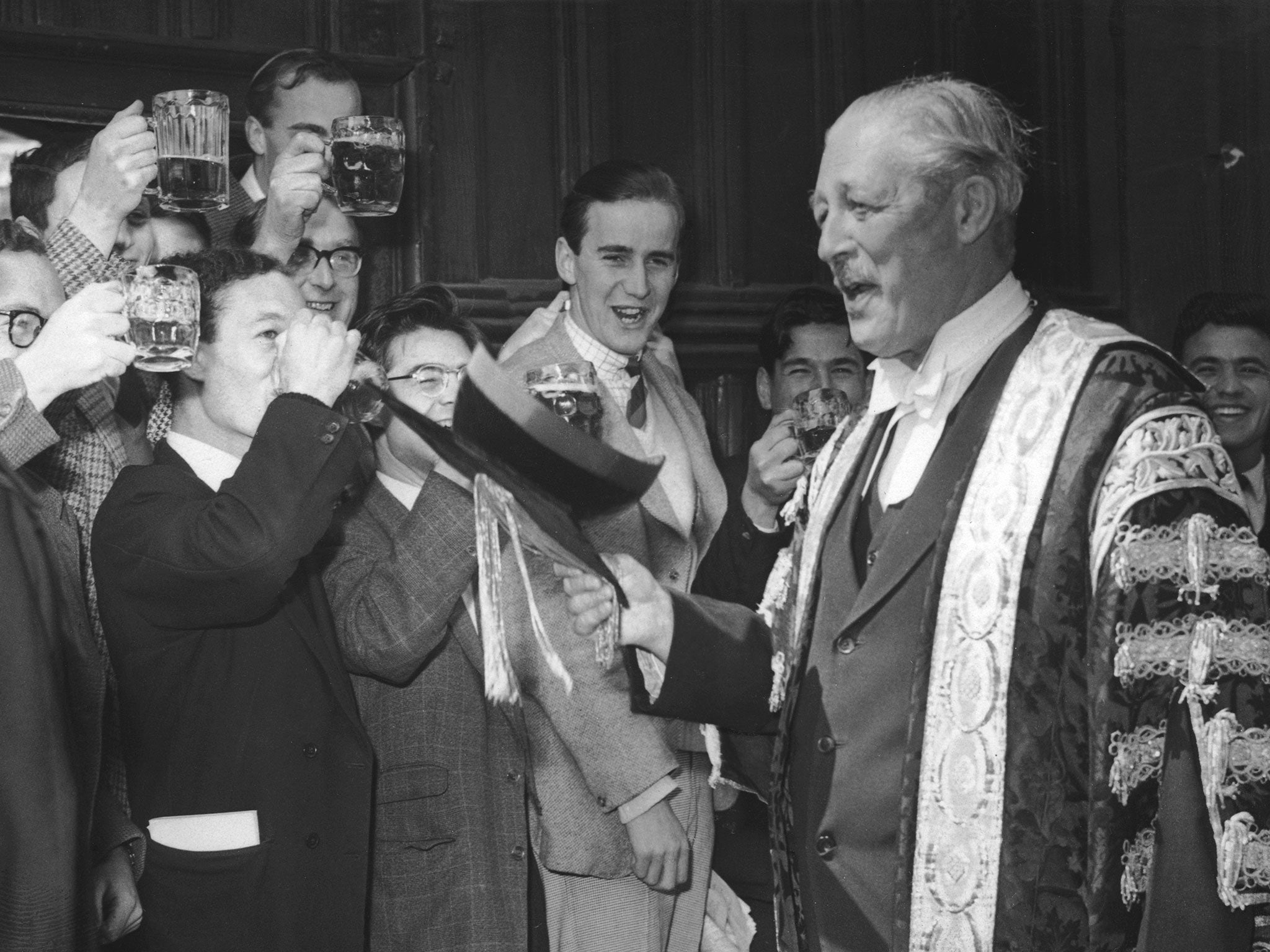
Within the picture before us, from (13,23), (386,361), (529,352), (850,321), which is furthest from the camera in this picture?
(13,23)

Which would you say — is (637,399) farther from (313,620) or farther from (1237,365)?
(1237,365)

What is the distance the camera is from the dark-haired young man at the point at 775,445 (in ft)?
9.39

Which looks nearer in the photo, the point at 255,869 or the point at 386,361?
the point at 255,869

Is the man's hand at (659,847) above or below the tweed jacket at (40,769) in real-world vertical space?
below

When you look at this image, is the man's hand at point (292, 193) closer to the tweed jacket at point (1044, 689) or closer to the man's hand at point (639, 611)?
the man's hand at point (639, 611)

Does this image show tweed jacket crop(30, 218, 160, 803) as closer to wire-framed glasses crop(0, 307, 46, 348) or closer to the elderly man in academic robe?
wire-framed glasses crop(0, 307, 46, 348)

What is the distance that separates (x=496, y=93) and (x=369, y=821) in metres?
2.21

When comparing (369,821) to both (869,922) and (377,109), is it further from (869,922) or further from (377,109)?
(377,109)

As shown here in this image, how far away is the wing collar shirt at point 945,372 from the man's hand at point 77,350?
1089mm

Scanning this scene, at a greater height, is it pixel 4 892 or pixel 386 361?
pixel 386 361

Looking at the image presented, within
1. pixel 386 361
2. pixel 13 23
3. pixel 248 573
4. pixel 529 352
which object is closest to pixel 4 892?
pixel 248 573

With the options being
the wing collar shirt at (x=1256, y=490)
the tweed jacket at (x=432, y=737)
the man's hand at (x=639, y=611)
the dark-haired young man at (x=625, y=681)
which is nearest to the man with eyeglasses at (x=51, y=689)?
the tweed jacket at (x=432, y=737)

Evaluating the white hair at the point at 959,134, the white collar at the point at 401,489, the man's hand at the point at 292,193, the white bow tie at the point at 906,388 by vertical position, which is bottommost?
the white collar at the point at 401,489

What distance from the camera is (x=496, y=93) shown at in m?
3.97
